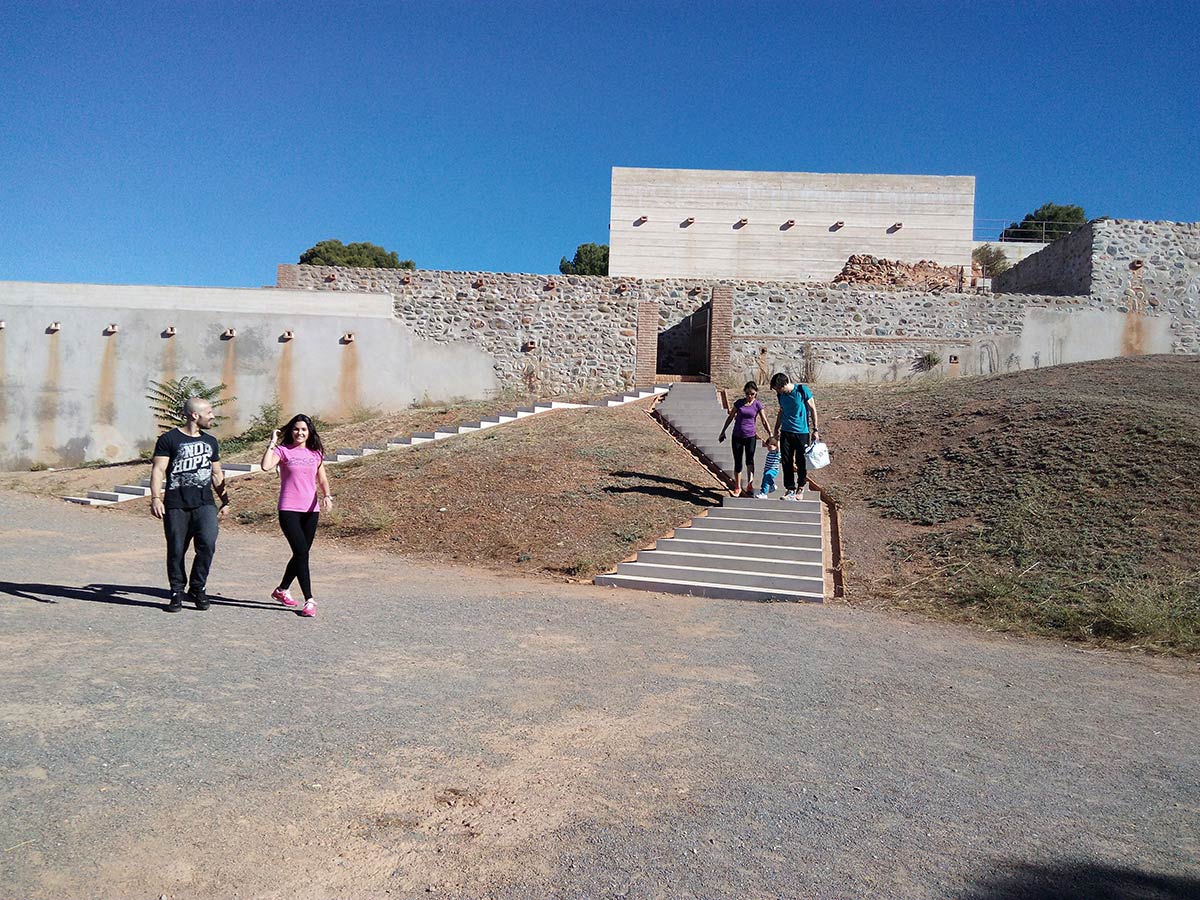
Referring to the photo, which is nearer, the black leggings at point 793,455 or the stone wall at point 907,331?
the black leggings at point 793,455

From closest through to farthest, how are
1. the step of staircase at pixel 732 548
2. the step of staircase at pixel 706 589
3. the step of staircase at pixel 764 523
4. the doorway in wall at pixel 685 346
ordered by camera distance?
the step of staircase at pixel 706 589
the step of staircase at pixel 732 548
the step of staircase at pixel 764 523
the doorway in wall at pixel 685 346

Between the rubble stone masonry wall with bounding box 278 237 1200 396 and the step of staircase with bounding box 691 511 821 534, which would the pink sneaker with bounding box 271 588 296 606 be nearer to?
the step of staircase with bounding box 691 511 821 534

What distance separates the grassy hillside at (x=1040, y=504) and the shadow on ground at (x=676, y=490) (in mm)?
1696

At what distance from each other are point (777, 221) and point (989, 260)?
7.15 metres

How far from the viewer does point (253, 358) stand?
20031mm

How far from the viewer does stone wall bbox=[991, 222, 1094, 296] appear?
68.7ft

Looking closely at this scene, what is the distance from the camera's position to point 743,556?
29.4 ft

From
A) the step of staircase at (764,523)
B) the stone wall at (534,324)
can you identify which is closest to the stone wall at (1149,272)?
the stone wall at (534,324)

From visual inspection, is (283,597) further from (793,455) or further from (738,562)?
(793,455)

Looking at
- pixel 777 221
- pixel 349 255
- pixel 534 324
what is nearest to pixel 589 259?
pixel 349 255

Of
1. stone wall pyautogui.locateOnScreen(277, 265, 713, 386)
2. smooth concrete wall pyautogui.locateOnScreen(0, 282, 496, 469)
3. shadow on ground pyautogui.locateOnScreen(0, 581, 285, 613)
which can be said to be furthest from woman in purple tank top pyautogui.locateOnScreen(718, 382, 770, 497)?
smooth concrete wall pyautogui.locateOnScreen(0, 282, 496, 469)

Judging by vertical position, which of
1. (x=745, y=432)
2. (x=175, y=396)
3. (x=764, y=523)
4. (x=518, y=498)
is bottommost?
(x=764, y=523)

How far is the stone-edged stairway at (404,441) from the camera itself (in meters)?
14.1

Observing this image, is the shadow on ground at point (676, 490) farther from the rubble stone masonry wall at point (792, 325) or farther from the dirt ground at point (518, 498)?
the rubble stone masonry wall at point (792, 325)
